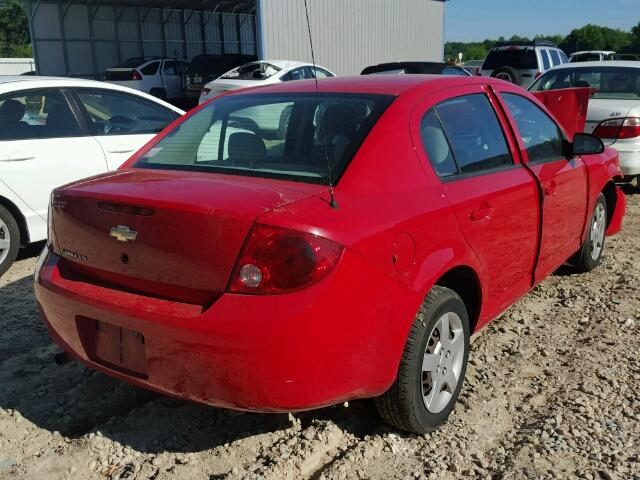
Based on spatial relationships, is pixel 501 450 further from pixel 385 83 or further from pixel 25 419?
pixel 25 419

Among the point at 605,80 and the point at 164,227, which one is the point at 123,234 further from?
the point at 605,80

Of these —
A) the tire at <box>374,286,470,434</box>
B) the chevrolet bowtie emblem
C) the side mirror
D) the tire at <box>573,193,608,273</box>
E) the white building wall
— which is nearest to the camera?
the chevrolet bowtie emblem

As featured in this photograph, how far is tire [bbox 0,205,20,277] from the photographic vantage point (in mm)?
5113

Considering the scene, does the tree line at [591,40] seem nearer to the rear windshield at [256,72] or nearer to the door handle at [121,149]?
the rear windshield at [256,72]

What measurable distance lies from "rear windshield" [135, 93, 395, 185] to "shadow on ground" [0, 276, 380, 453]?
1.12m

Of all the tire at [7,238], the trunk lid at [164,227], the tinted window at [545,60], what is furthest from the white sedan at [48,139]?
the tinted window at [545,60]

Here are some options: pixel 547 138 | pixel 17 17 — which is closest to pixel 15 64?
pixel 17 17

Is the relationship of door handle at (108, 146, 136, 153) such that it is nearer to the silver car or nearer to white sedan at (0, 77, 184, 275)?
white sedan at (0, 77, 184, 275)

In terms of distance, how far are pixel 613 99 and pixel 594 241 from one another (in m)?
3.42

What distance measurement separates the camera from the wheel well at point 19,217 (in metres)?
5.17

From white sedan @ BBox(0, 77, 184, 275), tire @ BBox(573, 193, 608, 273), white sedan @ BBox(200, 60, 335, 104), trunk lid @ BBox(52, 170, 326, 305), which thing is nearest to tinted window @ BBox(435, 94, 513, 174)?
trunk lid @ BBox(52, 170, 326, 305)

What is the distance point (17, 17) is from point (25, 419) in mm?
67948

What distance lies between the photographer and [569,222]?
4.28m

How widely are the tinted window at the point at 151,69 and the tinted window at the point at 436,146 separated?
19.7 meters
